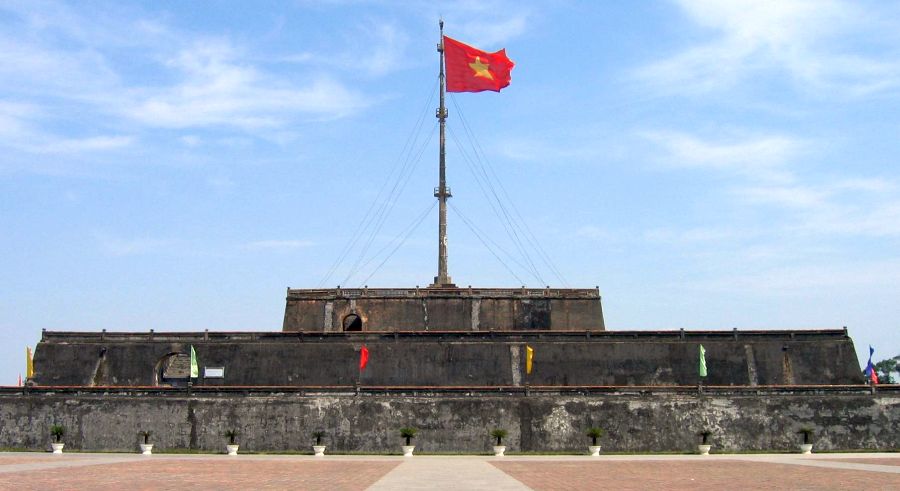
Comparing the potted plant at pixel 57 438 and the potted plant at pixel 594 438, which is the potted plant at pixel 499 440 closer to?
the potted plant at pixel 594 438

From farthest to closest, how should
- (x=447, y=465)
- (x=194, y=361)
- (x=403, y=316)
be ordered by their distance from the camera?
(x=403, y=316)
(x=194, y=361)
(x=447, y=465)

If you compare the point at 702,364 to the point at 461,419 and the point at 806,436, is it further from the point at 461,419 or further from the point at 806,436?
the point at 461,419

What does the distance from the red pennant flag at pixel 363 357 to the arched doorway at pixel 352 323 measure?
3.38m

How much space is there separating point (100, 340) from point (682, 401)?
2057 centimetres

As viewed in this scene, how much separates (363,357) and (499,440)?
21.4ft

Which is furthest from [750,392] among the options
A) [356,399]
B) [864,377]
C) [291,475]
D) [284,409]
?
[291,475]

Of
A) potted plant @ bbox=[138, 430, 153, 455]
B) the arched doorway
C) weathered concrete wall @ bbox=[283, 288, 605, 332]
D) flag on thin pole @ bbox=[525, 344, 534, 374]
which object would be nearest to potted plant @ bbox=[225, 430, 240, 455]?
potted plant @ bbox=[138, 430, 153, 455]

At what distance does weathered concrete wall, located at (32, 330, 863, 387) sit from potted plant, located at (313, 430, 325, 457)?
14.1 feet

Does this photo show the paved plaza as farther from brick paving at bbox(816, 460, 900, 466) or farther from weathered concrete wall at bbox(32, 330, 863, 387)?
weathered concrete wall at bbox(32, 330, 863, 387)

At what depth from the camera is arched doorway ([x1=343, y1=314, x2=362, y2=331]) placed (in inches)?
1437

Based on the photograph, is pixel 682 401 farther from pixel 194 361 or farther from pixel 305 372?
pixel 194 361

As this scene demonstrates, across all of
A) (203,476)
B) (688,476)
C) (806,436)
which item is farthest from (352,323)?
(688,476)

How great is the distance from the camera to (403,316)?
36.3 m

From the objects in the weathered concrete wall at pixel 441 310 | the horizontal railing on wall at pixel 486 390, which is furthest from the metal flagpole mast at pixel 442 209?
the horizontal railing on wall at pixel 486 390
